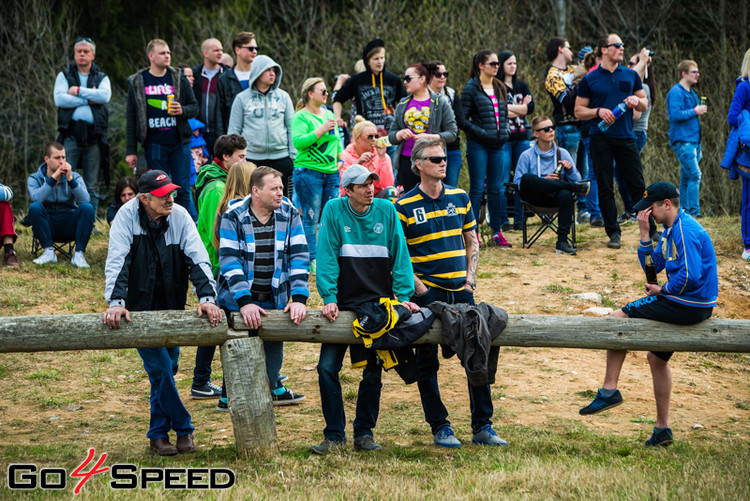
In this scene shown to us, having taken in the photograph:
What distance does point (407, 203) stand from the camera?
6.54 m

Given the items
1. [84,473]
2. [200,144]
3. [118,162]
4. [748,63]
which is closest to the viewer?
[84,473]

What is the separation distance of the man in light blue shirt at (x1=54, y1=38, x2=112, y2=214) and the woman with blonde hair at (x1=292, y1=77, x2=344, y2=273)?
9.85ft

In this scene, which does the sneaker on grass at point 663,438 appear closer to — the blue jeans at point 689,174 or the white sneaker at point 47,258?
the blue jeans at point 689,174

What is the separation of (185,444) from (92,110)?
6661 millimetres

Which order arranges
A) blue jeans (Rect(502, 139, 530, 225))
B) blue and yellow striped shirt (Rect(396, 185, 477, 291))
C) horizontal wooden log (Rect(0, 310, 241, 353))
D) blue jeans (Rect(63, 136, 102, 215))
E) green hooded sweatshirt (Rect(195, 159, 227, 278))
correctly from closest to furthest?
horizontal wooden log (Rect(0, 310, 241, 353)) < blue and yellow striped shirt (Rect(396, 185, 477, 291)) < green hooded sweatshirt (Rect(195, 159, 227, 278)) < blue jeans (Rect(63, 136, 102, 215)) < blue jeans (Rect(502, 139, 530, 225))

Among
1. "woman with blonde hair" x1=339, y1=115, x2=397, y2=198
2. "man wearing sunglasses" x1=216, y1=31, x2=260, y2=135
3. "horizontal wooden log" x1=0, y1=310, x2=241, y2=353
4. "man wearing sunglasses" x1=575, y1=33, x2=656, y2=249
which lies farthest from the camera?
"man wearing sunglasses" x1=216, y1=31, x2=260, y2=135

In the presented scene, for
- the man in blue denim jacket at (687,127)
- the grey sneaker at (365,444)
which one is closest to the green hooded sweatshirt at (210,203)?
the grey sneaker at (365,444)

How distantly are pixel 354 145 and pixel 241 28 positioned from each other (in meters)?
12.5

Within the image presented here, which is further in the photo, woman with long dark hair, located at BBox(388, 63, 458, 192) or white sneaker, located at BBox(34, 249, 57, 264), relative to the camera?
white sneaker, located at BBox(34, 249, 57, 264)

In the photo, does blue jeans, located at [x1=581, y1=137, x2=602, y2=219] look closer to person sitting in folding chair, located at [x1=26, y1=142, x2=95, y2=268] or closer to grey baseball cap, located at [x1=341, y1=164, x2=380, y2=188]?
person sitting in folding chair, located at [x1=26, y1=142, x2=95, y2=268]

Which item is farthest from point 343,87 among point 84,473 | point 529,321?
point 84,473

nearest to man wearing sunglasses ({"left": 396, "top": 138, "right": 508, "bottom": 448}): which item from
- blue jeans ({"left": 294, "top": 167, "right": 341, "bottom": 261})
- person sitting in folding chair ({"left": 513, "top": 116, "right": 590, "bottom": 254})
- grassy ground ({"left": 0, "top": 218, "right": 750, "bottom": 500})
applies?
grassy ground ({"left": 0, "top": 218, "right": 750, "bottom": 500})

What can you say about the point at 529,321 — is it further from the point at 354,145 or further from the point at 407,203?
the point at 354,145

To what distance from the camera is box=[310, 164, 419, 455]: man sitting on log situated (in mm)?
6172
